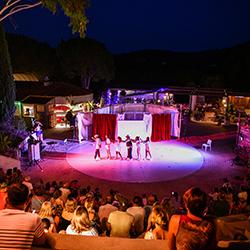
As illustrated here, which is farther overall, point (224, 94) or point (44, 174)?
point (224, 94)

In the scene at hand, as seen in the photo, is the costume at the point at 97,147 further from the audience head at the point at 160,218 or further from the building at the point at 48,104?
the audience head at the point at 160,218

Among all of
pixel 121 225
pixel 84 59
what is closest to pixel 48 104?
pixel 84 59

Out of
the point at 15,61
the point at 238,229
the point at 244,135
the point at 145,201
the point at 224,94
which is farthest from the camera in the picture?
the point at 15,61

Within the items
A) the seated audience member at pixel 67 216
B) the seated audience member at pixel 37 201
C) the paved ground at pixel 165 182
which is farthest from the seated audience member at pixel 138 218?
the paved ground at pixel 165 182

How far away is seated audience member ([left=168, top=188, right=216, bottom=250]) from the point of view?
10.6ft

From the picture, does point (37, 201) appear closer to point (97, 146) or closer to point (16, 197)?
point (16, 197)

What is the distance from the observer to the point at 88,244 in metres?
4.07

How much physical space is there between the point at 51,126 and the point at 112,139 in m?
7.69

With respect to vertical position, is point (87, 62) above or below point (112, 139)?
above

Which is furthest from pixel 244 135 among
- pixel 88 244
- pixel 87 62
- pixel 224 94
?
pixel 87 62

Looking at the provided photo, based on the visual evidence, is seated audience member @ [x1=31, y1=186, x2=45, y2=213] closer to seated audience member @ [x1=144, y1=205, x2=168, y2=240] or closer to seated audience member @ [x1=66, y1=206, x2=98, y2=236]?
seated audience member @ [x1=66, y1=206, x2=98, y2=236]

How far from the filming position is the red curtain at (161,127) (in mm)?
21809

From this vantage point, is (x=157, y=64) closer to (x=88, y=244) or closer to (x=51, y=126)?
(x=51, y=126)

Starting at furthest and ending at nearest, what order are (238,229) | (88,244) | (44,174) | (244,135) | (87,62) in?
(87,62) < (244,135) < (44,174) < (238,229) < (88,244)
